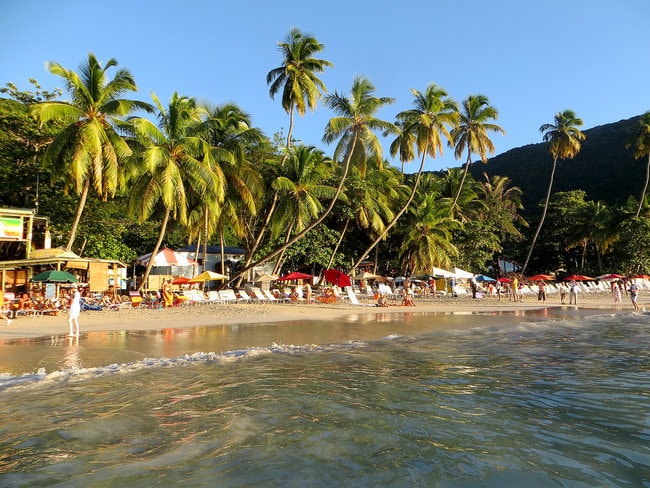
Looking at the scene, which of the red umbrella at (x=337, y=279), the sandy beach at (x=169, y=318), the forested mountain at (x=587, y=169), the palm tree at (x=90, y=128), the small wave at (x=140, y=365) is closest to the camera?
the small wave at (x=140, y=365)

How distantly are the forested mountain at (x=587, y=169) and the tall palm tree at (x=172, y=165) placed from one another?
53793 mm

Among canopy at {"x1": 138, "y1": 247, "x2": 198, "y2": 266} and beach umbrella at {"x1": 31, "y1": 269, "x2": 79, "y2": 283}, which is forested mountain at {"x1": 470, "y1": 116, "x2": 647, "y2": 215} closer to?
canopy at {"x1": 138, "y1": 247, "x2": 198, "y2": 266}

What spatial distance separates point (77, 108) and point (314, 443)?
729 inches

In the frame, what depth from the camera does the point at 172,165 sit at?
62.5 feet

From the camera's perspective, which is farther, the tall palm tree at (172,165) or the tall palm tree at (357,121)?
the tall palm tree at (357,121)

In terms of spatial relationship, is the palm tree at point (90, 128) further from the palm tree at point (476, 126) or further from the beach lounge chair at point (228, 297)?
the palm tree at point (476, 126)

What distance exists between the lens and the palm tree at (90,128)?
57.6 feet

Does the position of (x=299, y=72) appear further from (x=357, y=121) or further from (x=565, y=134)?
(x=565, y=134)

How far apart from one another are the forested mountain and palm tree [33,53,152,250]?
56998 mm

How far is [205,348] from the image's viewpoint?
962cm

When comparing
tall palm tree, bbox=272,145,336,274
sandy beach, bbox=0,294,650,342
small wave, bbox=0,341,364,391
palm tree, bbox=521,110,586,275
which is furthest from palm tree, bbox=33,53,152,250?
palm tree, bbox=521,110,586,275

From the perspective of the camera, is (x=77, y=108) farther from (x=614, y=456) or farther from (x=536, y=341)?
(x=614, y=456)

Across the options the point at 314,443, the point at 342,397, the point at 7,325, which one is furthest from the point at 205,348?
the point at 7,325

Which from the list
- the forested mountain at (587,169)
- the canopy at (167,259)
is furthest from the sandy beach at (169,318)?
the forested mountain at (587,169)
